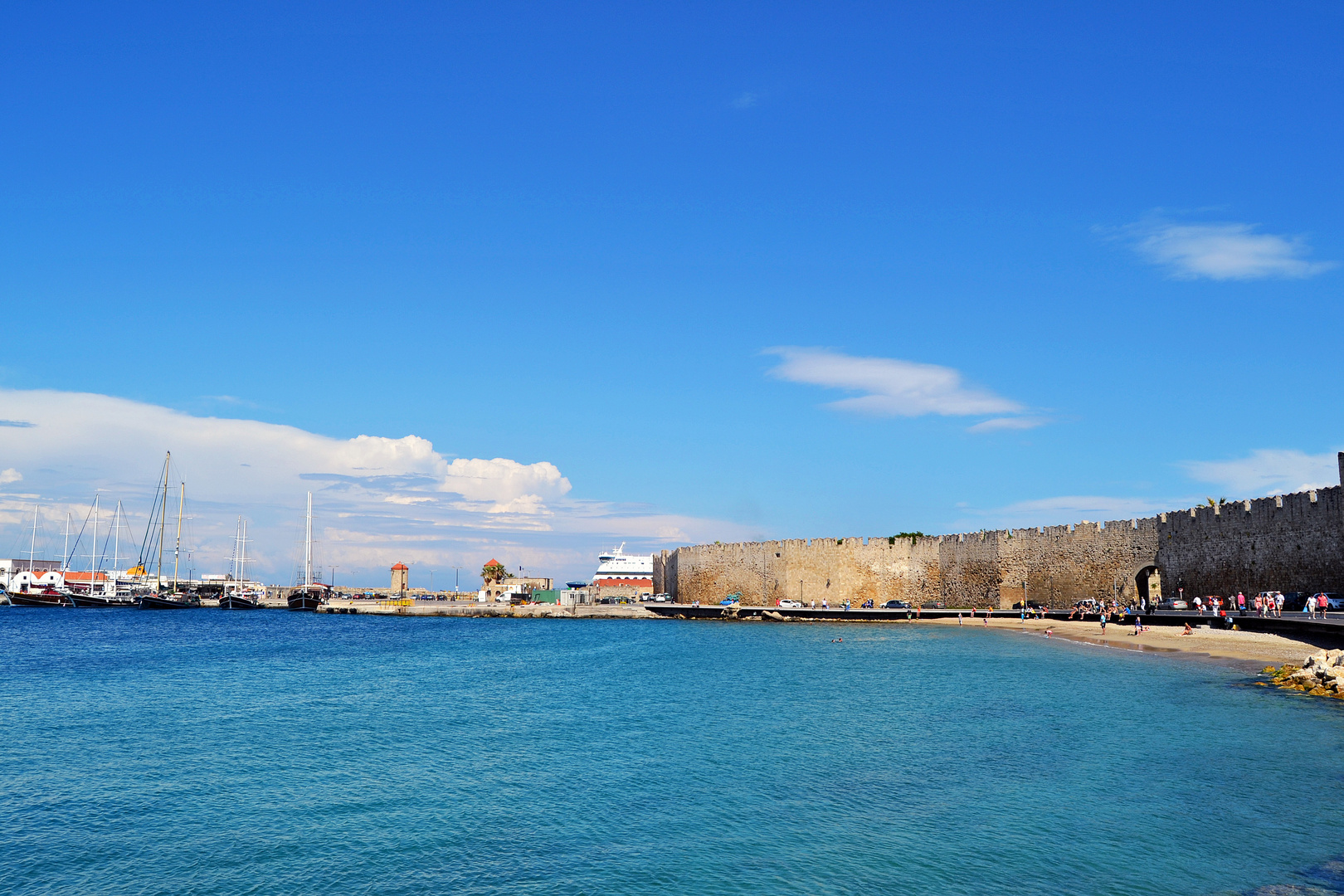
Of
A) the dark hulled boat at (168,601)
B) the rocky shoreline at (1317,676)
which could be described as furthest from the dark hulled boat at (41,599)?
the rocky shoreline at (1317,676)

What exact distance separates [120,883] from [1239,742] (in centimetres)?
1367

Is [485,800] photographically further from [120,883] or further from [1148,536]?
[1148,536]

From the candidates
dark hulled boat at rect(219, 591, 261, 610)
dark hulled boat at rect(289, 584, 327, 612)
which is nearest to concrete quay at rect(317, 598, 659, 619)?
dark hulled boat at rect(289, 584, 327, 612)

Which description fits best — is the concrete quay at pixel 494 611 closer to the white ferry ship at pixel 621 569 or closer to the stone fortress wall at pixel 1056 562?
A: the stone fortress wall at pixel 1056 562

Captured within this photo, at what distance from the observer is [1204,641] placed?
83.3 ft

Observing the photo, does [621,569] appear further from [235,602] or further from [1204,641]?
[1204,641]

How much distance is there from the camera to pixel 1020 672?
73.6 feet

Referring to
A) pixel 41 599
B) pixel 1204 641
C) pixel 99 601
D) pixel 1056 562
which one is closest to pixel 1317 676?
pixel 1204 641

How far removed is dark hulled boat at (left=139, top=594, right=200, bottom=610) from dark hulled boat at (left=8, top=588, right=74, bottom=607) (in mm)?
8705

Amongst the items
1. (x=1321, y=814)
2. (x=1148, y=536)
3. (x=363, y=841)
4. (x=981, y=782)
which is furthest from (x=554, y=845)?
(x=1148, y=536)

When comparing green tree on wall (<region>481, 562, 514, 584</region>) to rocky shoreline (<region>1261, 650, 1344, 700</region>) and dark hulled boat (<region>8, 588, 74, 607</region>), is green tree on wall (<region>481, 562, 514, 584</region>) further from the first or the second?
rocky shoreline (<region>1261, 650, 1344, 700</region>)

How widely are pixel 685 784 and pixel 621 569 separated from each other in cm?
8759

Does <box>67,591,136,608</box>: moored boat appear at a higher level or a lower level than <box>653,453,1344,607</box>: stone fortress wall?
lower

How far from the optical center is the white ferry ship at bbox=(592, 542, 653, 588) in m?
96.9
